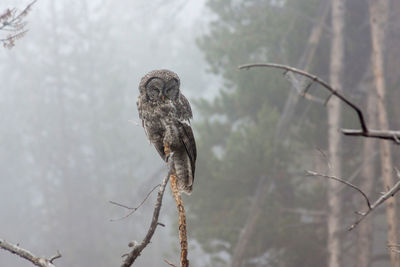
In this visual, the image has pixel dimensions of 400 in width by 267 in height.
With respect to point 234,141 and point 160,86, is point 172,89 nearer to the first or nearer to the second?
point 160,86

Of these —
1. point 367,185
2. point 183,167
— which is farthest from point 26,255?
point 367,185

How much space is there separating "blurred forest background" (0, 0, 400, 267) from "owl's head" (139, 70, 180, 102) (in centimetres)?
38

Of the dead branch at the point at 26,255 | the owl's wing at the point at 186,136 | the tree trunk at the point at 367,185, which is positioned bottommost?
the dead branch at the point at 26,255

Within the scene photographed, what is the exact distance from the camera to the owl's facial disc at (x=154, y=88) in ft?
8.90

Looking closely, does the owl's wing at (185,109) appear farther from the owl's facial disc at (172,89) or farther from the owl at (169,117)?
the owl's facial disc at (172,89)

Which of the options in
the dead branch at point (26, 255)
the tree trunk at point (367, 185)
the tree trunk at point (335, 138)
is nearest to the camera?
the dead branch at point (26, 255)

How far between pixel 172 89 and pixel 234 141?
19.0 ft

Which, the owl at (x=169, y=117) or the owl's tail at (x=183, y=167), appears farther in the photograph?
the owl's tail at (x=183, y=167)

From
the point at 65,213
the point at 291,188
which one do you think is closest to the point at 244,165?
the point at 291,188

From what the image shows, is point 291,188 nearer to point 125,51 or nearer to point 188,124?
point 188,124

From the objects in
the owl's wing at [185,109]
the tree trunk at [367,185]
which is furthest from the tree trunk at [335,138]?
Answer: the owl's wing at [185,109]

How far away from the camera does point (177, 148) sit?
9.49 feet

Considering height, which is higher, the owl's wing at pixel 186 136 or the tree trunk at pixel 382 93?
the tree trunk at pixel 382 93

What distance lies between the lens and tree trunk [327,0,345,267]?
750 cm
